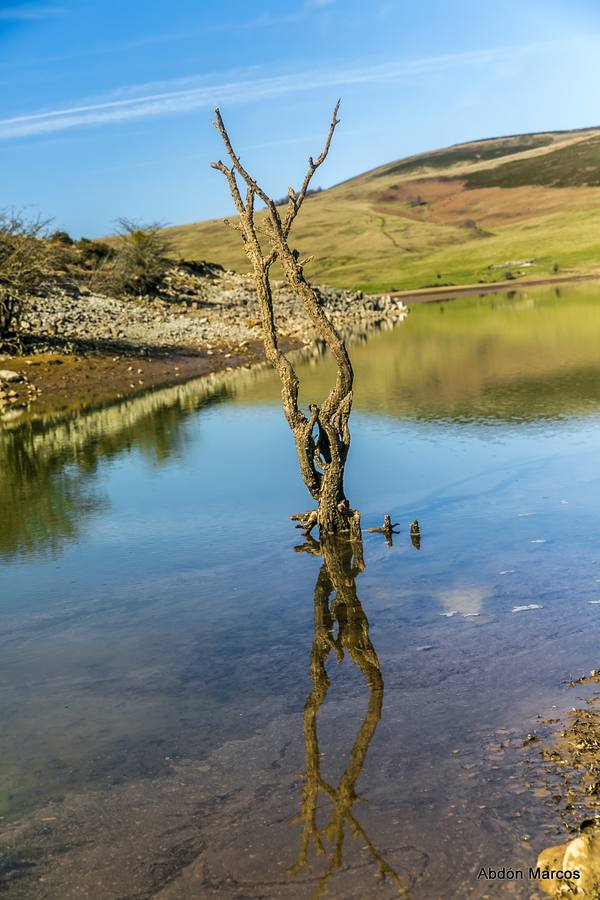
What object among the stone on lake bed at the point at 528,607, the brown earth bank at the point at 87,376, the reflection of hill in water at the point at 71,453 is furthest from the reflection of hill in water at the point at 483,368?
the stone on lake bed at the point at 528,607

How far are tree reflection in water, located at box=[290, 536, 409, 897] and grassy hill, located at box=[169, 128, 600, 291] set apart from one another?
83.4m

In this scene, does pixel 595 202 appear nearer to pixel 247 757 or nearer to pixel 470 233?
pixel 470 233

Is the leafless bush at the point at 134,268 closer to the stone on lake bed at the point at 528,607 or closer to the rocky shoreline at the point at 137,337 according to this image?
the rocky shoreline at the point at 137,337

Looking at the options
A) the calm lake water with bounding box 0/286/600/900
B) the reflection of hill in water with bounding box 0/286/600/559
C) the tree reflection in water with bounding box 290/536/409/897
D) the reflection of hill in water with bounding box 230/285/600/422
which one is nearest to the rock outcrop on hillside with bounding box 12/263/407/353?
the reflection of hill in water with bounding box 0/286/600/559

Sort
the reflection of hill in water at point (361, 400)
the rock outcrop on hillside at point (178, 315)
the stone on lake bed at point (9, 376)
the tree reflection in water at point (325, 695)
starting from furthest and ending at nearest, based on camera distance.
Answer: the rock outcrop on hillside at point (178, 315) → the stone on lake bed at point (9, 376) → the reflection of hill in water at point (361, 400) → the tree reflection in water at point (325, 695)

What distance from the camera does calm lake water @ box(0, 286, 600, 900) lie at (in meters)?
7.79

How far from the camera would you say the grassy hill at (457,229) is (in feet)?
345

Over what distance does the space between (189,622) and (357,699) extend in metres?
3.59

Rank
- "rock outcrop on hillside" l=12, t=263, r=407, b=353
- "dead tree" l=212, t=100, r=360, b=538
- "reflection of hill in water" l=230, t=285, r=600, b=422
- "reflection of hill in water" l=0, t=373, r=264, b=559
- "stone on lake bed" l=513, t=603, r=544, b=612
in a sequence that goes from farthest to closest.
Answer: "rock outcrop on hillside" l=12, t=263, r=407, b=353, "reflection of hill in water" l=230, t=285, r=600, b=422, "reflection of hill in water" l=0, t=373, r=264, b=559, "dead tree" l=212, t=100, r=360, b=538, "stone on lake bed" l=513, t=603, r=544, b=612

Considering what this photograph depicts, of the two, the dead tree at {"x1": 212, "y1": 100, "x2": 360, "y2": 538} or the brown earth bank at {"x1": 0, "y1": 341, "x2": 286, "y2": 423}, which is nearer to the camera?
the dead tree at {"x1": 212, "y1": 100, "x2": 360, "y2": 538}

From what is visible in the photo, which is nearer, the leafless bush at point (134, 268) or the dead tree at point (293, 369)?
the dead tree at point (293, 369)

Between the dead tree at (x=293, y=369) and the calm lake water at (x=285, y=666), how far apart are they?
1002 mm

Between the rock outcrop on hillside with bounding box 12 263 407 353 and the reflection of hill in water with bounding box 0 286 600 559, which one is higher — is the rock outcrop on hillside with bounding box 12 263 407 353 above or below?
above

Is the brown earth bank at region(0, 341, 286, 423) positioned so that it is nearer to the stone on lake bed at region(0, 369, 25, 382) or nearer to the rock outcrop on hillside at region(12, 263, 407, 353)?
the stone on lake bed at region(0, 369, 25, 382)
